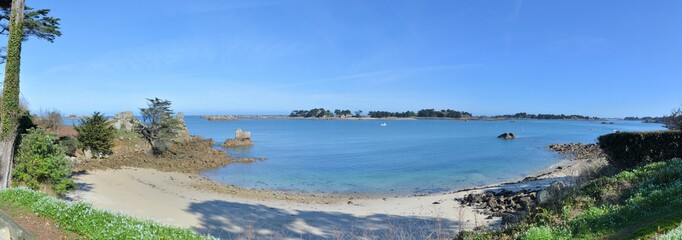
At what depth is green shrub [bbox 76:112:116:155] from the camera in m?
27.1

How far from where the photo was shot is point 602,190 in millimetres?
8914

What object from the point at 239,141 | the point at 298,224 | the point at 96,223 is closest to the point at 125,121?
the point at 239,141

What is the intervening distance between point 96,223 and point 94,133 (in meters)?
23.7

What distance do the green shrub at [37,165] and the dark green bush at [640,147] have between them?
65.1ft

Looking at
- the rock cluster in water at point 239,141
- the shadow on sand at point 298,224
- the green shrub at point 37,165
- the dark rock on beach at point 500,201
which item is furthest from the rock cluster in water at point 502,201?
the rock cluster in water at point 239,141

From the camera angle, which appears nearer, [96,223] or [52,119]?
[96,223]

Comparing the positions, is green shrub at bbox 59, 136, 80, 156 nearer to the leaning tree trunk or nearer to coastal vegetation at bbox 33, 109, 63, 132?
coastal vegetation at bbox 33, 109, 63, 132

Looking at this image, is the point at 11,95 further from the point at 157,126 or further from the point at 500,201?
the point at 157,126

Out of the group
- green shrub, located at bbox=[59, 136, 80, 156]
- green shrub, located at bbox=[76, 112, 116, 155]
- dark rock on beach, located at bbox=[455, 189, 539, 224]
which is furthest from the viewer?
green shrub, located at bbox=[76, 112, 116, 155]

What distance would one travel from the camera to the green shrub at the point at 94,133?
27141mm

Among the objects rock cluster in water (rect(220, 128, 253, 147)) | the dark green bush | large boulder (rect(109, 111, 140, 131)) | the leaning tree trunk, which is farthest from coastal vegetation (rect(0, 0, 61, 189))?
rock cluster in water (rect(220, 128, 253, 147))

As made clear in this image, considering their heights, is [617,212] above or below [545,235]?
above

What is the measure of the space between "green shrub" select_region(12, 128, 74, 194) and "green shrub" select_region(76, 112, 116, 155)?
14.9 m

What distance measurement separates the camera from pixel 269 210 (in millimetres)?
16484
